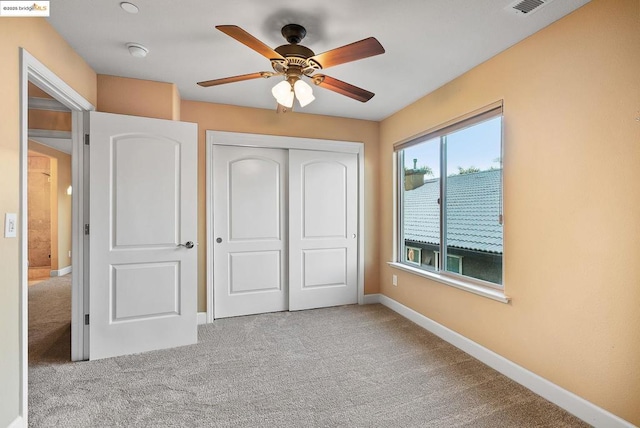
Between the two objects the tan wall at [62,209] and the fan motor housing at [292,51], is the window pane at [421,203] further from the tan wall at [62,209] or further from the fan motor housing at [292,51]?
the tan wall at [62,209]

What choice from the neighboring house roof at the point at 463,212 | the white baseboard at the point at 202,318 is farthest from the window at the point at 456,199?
the white baseboard at the point at 202,318

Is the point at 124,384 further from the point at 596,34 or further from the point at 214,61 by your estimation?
the point at 596,34

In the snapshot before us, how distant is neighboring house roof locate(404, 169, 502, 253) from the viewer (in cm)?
256

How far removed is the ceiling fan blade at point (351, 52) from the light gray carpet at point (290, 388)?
213cm

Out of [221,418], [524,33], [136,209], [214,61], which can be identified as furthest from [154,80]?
[524,33]

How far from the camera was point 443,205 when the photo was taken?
3129mm

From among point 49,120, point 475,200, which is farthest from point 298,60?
point 49,120

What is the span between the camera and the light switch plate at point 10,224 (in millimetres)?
1627

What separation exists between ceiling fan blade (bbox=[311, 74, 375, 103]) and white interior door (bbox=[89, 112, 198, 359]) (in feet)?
4.57

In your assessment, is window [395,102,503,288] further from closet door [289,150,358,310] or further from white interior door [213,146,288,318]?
white interior door [213,146,288,318]

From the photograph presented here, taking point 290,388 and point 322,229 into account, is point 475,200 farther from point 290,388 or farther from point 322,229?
point 290,388

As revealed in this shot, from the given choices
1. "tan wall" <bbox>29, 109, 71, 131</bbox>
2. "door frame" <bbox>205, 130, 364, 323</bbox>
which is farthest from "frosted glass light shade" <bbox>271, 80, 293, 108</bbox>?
"tan wall" <bbox>29, 109, 71, 131</bbox>

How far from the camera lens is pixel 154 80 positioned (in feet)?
9.42

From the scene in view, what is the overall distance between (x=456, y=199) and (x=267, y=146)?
7.04 feet
